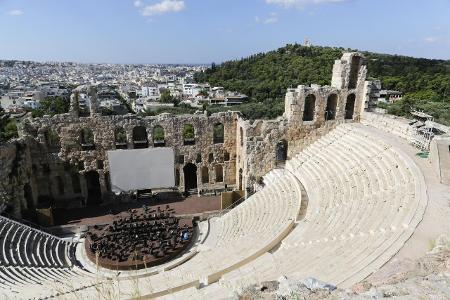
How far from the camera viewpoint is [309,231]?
13.0 metres

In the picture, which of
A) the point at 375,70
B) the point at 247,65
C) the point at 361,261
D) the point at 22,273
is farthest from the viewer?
the point at 247,65

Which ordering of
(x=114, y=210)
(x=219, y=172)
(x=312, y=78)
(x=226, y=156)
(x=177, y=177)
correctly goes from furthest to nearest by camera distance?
(x=312, y=78) → (x=219, y=172) → (x=226, y=156) → (x=177, y=177) → (x=114, y=210)

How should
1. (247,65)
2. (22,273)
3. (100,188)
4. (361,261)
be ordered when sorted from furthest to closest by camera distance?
(247,65), (100,188), (22,273), (361,261)

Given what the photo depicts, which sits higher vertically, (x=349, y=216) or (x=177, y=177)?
(x=349, y=216)

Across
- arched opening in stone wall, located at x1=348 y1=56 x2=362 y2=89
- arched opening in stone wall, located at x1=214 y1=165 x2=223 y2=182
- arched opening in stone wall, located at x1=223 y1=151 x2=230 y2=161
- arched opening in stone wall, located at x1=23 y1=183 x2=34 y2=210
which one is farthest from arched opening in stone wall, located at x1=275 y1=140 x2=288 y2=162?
arched opening in stone wall, located at x1=23 y1=183 x2=34 y2=210

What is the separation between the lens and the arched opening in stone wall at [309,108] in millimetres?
21703

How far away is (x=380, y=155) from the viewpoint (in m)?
16.2

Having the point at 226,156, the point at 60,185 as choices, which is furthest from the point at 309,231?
the point at 60,185

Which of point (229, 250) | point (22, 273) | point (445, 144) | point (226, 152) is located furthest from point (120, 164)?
point (445, 144)

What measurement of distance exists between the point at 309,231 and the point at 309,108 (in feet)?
37.1

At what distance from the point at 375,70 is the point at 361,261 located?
72430 millimetres

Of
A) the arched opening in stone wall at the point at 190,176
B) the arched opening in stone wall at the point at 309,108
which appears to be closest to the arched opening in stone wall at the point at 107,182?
the arched opening in stone wall at the point at 190,176

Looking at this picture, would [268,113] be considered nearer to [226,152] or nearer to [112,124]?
[226,152]

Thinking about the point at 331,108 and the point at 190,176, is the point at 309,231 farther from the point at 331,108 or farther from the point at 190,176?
the point at 190,176
